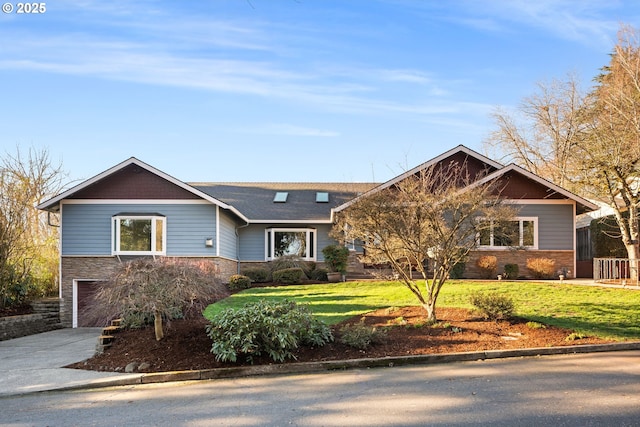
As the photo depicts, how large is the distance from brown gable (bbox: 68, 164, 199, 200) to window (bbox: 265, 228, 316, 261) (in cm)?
539

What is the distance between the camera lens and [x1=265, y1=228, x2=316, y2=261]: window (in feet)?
84.1

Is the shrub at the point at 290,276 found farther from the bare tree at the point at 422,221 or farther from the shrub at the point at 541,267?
the bare tree at the point at 422,221

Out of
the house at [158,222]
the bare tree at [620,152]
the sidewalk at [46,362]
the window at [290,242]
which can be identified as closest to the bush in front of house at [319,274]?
the window at [290,242]

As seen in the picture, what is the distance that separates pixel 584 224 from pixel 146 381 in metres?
25.7

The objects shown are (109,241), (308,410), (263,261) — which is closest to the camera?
(308,410)

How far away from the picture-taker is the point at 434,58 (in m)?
14.9

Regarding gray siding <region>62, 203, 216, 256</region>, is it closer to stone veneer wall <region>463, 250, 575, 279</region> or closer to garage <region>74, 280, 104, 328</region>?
garage <region>74, 280, 104, 328</region>

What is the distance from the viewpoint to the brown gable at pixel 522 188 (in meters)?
21.7

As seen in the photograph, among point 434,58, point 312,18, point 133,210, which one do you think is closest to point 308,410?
point 312,18

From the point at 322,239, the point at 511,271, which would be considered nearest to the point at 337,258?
the point at 322,239

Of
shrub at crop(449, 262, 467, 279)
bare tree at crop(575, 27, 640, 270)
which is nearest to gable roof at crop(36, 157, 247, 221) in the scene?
shrub at crop(449, 262, 467, 279)

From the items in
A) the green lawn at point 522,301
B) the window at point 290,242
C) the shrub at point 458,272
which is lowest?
the green lawn at point 522,301

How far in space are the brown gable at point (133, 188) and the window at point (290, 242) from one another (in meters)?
5.39

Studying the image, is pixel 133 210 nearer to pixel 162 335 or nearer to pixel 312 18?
pixel 162 335
